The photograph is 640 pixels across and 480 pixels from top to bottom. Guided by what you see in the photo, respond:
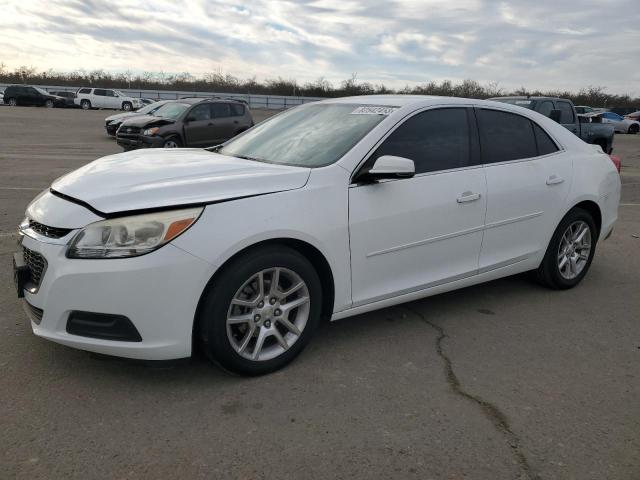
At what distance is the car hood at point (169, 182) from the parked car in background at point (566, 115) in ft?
31.7

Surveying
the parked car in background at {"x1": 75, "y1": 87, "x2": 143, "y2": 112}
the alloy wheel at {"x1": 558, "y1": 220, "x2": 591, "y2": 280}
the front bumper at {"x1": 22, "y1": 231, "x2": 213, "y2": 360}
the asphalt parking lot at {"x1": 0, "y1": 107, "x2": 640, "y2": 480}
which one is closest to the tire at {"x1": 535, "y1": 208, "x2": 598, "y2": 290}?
the alloy wheel at {"x1": 558, "y1": 220, "x2": 591, "y2": 280}

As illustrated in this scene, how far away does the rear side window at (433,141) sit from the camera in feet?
12.1

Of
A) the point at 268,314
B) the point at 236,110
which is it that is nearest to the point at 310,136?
the point at 268,314

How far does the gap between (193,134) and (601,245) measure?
10.9m

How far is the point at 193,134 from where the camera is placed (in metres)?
14.6

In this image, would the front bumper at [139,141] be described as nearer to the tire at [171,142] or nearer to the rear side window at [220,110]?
the tire at [171,142]

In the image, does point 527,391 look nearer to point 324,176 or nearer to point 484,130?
point 324,176

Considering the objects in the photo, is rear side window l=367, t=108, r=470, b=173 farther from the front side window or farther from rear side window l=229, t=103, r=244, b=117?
rear side window l=229, t=103, r=244, b=117

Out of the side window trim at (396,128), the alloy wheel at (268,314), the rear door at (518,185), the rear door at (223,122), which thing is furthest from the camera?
the rear door at (223,122)

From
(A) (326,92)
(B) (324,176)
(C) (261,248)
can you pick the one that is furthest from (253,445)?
(A) (326,92)

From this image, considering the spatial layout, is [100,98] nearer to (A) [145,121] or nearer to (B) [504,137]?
(A) [145,121]

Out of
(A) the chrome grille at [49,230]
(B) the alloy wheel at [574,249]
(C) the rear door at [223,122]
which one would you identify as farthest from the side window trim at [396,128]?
(C) the rear door at [223,122]

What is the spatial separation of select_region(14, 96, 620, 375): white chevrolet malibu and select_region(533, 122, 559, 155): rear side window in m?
0.01

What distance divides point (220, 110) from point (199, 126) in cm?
100
